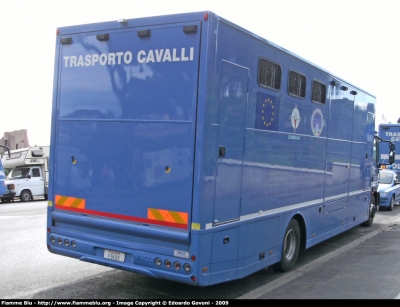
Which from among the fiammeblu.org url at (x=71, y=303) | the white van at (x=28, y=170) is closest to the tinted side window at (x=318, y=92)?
the fiammeblu.org url at (x=71, y=303)

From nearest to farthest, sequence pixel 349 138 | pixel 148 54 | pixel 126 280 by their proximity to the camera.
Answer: pixel 148 54 < pixel 126 280 < pixel 349 138

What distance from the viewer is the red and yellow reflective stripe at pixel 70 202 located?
6297 mm

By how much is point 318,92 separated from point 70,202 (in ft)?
15.4

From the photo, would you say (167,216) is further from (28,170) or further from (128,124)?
(28,170)

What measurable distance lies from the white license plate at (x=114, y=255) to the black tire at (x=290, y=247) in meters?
2.70

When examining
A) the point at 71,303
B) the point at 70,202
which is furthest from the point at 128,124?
the point at 71,303

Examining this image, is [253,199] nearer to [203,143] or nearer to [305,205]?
[203,143]

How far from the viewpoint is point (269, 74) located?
6680 millimetres

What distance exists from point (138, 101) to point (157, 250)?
183cm

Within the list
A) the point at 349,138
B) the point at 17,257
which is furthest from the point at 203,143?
the point at 349,138

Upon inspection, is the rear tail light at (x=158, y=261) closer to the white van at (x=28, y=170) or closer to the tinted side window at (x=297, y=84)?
the tinted side window at (x=297, y=84)

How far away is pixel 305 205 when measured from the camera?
317 inches

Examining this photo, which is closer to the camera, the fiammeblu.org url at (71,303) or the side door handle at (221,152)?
the side door handle at (221,152)

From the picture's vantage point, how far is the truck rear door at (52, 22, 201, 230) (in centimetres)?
550
